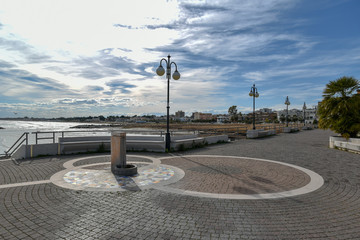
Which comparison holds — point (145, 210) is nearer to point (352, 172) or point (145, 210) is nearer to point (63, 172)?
point (63, 172)

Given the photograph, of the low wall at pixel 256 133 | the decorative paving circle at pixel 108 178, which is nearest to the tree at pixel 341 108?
the low wall at pixel 256 133

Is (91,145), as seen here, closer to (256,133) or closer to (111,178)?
(111,178)

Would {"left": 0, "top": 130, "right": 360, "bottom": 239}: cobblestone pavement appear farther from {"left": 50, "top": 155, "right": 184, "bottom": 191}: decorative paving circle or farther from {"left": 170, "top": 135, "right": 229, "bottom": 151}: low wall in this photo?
{"left": 170, "top": 135, "right": 229, "bottom": 151}: low wall

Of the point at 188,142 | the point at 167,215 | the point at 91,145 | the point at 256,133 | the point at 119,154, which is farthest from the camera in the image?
the point at 256,133

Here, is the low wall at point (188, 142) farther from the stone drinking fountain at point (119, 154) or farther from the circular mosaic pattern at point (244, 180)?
the stone drinking fountain at point (119, 154)

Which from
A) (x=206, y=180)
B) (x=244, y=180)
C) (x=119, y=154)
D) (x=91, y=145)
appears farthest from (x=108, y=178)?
(x=91, y=145)

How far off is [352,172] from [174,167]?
690 centimetres

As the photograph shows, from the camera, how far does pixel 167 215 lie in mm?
4234

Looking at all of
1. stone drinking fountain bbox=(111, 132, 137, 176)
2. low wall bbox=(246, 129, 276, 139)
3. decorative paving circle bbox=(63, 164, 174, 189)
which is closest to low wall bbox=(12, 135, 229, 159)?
decorative paving circle bbox=(63, 164, 174, 189)

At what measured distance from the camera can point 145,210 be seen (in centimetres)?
448

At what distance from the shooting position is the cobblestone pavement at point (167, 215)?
3584 millimetres

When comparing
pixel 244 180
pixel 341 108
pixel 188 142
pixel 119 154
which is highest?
pixel 341 108

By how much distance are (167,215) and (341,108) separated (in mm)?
15741

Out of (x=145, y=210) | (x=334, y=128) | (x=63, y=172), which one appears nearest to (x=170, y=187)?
(x=145, y=210)
